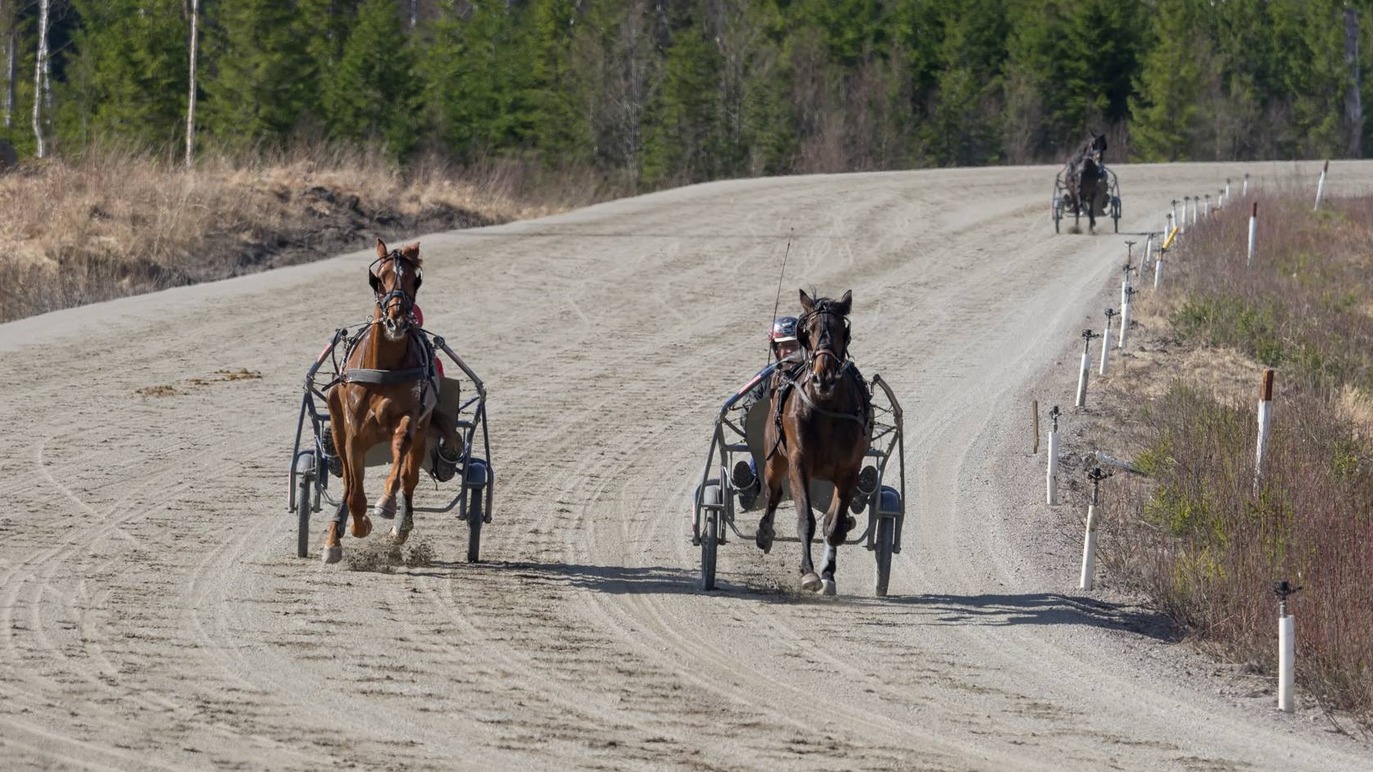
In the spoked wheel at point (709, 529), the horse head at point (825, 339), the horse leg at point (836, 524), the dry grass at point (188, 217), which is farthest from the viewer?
the dry grass at point (188, 217)

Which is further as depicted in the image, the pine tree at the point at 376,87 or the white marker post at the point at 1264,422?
the pine tree at the point at 376,87

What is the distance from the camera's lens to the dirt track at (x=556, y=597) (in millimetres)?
7191

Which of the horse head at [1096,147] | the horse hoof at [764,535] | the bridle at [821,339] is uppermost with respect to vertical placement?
the horse head at [1096,147]

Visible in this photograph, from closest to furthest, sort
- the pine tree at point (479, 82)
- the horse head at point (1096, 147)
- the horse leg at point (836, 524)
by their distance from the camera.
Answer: the horse leg at point (836, 524) < the horse head at point (1096, 147) < the pine tree at point (479, 82)

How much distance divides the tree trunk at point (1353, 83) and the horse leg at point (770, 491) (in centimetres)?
5426

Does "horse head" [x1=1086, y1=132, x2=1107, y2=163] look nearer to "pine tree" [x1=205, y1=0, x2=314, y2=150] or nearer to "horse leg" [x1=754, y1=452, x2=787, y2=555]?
"pine tree" [x1=205, y1=0, x2=314, y2=150]

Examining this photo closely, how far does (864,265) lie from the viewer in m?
26.4

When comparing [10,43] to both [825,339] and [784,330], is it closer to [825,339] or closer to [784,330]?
[784,330]

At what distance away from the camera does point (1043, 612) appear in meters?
9.91

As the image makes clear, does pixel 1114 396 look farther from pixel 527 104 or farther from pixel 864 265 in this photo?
pixel 527 104

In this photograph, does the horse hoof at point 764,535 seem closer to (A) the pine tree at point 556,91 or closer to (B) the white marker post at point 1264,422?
(B) the white marker post at point 1264,422

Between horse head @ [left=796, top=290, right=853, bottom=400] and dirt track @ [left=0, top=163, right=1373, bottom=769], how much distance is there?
4.37ft

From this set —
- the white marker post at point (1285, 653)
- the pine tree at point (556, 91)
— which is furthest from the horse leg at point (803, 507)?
the pine tree at point (556, 91)

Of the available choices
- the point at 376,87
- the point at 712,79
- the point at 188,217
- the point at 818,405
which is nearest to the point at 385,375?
the point at 818,405
